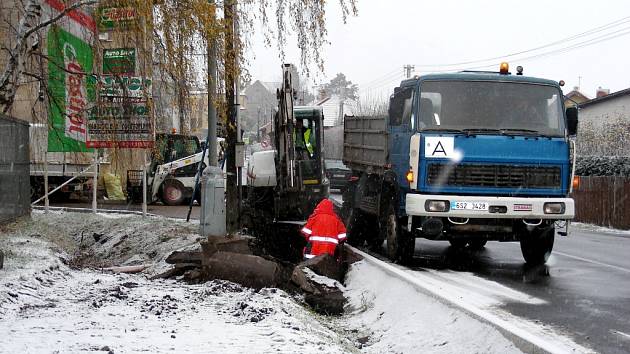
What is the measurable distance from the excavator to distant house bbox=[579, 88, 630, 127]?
83.4ft

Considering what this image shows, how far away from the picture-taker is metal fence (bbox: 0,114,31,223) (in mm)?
10453

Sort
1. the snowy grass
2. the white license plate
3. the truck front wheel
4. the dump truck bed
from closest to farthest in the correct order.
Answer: the snowy grass → the white license plate → the dump truck bed → the truck front wheel

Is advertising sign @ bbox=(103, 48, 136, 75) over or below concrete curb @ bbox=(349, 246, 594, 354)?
over

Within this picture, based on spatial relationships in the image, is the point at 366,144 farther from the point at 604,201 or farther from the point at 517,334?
the point at 604,201

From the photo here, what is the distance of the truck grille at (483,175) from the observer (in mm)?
9648

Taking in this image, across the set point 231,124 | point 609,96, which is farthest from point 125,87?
point 609,96

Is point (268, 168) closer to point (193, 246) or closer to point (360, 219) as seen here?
point (360, 219)

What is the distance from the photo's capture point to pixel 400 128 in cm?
1061

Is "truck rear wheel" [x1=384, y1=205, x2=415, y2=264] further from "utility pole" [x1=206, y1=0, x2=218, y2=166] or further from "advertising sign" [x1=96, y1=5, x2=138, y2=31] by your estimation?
"advertising sign" [x1=96, y1=5, x2=138, y2=31]

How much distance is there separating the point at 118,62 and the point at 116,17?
906 millimetres

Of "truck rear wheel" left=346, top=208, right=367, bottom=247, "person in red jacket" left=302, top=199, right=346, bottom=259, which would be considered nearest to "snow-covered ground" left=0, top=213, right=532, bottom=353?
"person in red jacket" left=302, top=199, right=346, bottom=259

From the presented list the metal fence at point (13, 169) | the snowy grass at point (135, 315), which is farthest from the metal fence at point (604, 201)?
the metal fence at point (13, 169)

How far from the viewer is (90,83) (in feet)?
33.6

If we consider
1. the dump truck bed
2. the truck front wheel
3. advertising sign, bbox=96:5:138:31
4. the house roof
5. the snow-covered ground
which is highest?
the house roof
